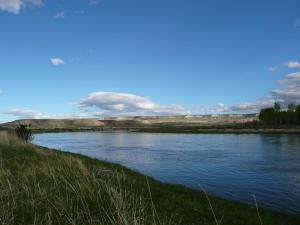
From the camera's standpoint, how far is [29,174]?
11312mm

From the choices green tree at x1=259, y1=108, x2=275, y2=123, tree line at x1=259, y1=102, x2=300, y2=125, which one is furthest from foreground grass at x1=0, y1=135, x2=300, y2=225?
green tree at x1=259, y1=108, x2=275, y2=123

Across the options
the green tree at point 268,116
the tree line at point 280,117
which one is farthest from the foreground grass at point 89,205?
the green tree at point 268,116

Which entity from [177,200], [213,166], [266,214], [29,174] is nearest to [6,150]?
[29,174]

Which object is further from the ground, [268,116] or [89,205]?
[268,116]

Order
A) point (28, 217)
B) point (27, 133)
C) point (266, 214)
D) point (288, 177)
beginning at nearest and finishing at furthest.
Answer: point (28, 217)
point (266, 214)
point (288, 177)
point (27, 133)

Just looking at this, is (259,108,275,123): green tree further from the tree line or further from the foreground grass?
the foreground grass

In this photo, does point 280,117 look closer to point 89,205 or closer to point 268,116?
point 268,116

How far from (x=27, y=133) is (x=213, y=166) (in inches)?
783

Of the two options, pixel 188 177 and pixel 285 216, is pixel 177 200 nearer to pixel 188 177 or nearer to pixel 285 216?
pixel 285 216

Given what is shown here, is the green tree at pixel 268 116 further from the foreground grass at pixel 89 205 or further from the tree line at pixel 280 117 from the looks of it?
the foreground grass at pixel 89 205

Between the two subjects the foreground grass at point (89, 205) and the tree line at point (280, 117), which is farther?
the tree line at point (280, 117)

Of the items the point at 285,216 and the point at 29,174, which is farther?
the point at 285,216

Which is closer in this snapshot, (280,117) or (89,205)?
(89,205)

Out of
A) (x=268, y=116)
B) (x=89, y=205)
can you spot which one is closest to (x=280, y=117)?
(x=268, y=116)
